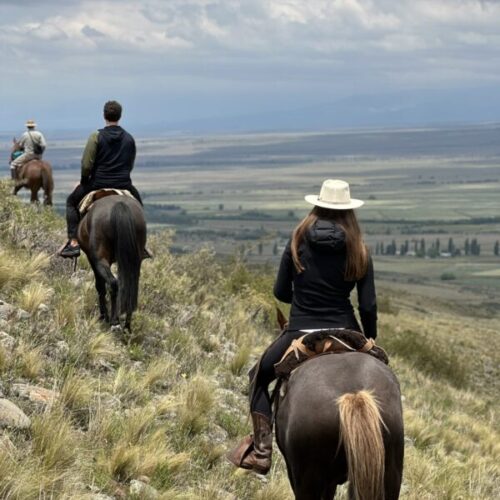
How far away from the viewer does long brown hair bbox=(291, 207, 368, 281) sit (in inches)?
227

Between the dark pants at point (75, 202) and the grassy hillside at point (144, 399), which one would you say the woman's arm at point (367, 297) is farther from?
the dark pants at point (75, 202)

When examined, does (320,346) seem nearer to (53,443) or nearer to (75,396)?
(53,443)

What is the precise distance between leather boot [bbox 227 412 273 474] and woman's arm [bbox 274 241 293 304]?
3.02 feet

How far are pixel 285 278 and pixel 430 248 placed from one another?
143830 mm

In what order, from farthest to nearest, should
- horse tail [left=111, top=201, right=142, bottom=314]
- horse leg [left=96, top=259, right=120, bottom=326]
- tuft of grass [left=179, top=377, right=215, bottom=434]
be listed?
horse leg [left=96, top=259, right=120, bottom=326]
horse tail [left=111, top=201, right=142, bottom=314]
tuft of grass [left=179, top=377, right=215, bottom=434]

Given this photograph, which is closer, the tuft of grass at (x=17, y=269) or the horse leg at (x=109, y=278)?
the horse leg at (x=109, y=278)

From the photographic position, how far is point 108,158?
10.3m

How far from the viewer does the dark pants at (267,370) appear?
5.98 m

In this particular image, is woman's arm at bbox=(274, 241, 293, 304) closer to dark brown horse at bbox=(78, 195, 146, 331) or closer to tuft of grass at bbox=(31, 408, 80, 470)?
tuft of grass at bbox=(31, 408, 80, 470)

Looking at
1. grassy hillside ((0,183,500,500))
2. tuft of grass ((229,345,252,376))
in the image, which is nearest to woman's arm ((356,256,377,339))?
grassy hillside ((0,183,500,500))

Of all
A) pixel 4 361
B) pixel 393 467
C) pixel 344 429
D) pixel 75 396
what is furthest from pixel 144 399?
pixel 344 429

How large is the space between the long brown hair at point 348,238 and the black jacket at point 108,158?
4.77 meters

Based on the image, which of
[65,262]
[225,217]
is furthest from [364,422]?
[225,217]

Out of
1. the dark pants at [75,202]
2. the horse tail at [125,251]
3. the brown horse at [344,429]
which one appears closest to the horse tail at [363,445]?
the brown horse at [344,429]
